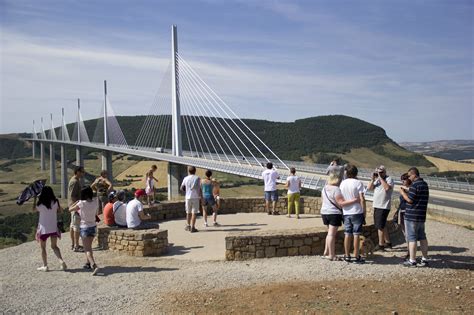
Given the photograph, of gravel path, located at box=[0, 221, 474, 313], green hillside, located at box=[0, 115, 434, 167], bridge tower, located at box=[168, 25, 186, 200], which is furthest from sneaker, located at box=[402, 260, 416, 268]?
green hillside, located at box=[0, 115, 434, 167]

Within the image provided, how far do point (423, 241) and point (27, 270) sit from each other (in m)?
5.75

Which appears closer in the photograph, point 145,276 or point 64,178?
point 145,276

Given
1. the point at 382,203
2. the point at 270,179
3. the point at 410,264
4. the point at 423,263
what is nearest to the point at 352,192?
the point at 382,203

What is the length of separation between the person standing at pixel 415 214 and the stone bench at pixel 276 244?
108cm

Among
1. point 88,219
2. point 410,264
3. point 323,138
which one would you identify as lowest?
point 410,264

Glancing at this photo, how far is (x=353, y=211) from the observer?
19.9ft

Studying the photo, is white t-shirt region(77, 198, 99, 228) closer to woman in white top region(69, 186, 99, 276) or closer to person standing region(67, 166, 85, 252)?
woman in white top region(69, 186, 99, 276)

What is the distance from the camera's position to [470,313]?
4539 millimetres

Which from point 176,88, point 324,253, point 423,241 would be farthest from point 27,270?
point 176,88

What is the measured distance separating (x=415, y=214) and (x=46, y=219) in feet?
16.9

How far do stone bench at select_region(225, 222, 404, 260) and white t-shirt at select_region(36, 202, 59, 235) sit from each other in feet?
8.30

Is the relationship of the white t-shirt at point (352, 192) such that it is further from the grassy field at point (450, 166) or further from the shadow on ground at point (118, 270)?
the grassy field at point (450, 166)

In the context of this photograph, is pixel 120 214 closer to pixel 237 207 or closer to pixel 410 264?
pixel 237 207

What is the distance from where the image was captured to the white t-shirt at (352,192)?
5.98 meters
